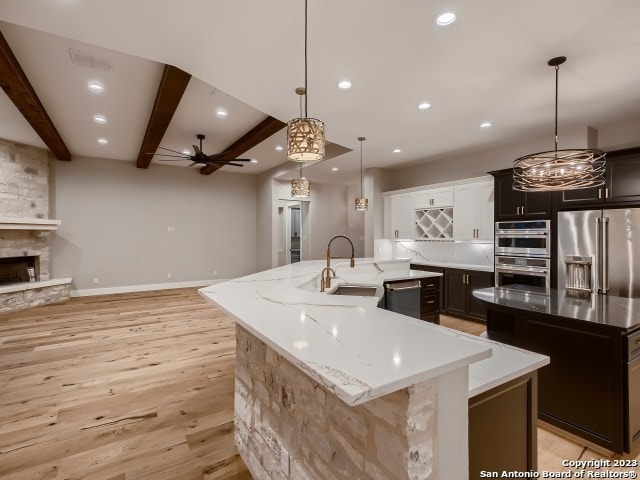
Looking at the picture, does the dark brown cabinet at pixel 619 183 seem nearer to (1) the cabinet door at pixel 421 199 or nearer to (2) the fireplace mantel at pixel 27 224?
(1) the cabinet door at pixel 421 199

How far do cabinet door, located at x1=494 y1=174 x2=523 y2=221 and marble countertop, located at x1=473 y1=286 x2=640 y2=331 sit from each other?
2.06 meters

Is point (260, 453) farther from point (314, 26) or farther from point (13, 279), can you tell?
point (13, 279)

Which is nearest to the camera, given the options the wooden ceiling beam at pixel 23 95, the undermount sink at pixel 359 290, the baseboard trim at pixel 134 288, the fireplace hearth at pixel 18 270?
the wooden ceiling beam at pixel 23 95

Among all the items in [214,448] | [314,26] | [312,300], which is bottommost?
[214,448]

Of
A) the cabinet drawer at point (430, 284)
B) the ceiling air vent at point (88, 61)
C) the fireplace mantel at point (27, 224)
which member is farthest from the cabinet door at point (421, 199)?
the fireplace mantel at point (27, 224)

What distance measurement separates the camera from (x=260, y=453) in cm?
176

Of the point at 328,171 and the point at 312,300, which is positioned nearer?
the point at 312,300

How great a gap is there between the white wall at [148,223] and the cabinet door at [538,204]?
6855 mm

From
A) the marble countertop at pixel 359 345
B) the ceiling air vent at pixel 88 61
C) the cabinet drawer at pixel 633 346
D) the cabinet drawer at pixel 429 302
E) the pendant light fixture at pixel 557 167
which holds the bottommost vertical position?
the cabinet drawer at pixel 429 302

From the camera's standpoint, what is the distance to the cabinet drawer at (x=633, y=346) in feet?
6.57

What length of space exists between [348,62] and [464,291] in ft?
13.5

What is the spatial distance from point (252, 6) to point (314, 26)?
456mm

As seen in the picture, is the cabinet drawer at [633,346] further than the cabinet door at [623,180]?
No

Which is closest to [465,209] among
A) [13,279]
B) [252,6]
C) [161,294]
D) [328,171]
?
[328,171]
